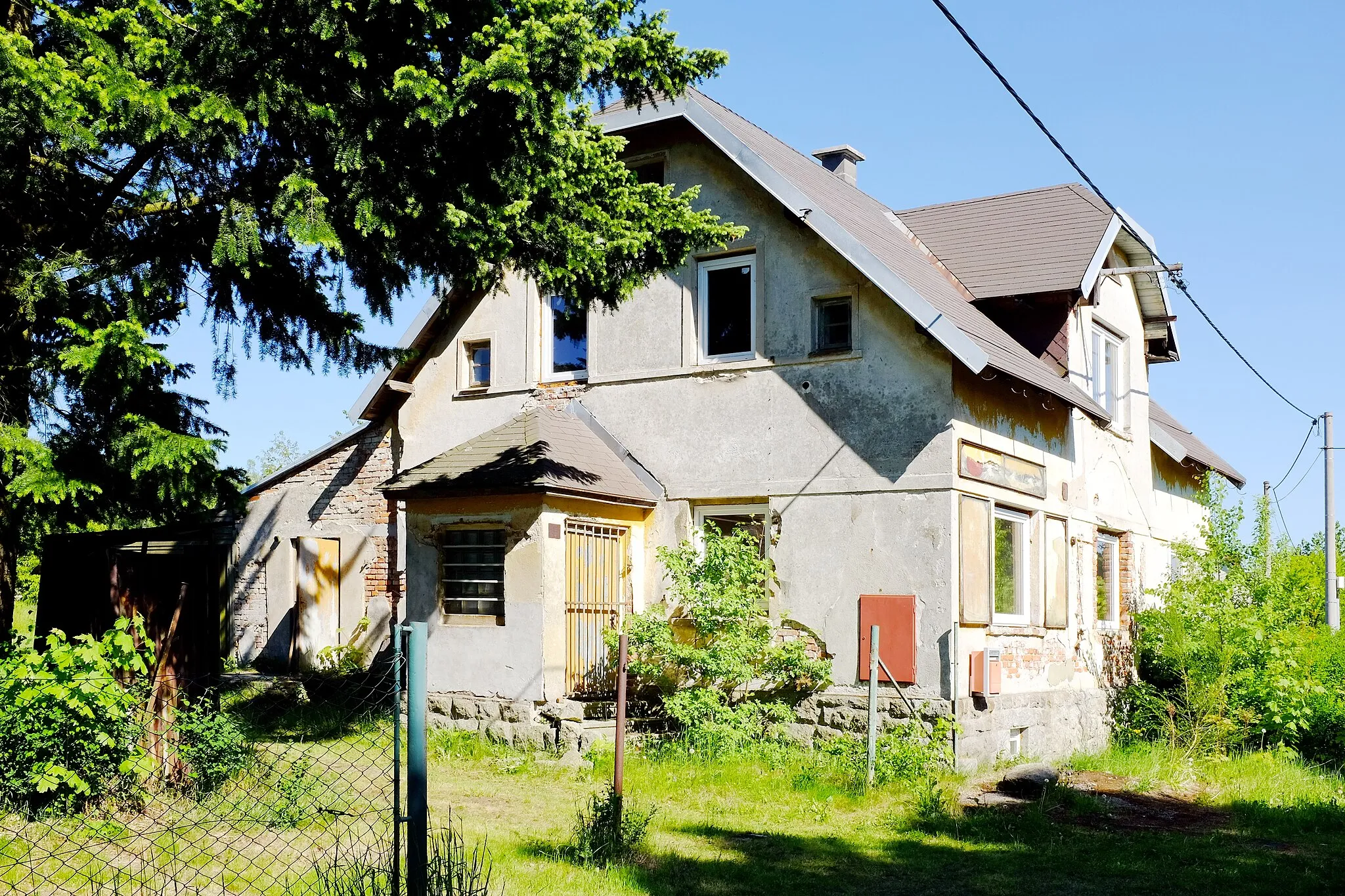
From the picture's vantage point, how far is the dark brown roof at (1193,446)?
66.6ft

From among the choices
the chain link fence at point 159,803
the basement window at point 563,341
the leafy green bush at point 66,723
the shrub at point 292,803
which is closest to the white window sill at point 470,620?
the basement window at point 563,341

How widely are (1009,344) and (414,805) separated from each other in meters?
10.6

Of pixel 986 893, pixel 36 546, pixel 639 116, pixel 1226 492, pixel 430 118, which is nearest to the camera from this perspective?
pixel 986 893

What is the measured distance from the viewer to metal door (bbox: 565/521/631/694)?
12945 millimetres

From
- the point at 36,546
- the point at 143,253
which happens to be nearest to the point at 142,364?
the point at 143,253

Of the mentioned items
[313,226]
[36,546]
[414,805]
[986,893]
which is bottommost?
[986,893]

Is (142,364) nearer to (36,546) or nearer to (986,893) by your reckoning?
(36,546)

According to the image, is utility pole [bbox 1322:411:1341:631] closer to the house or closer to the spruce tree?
the house

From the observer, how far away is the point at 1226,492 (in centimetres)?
1548

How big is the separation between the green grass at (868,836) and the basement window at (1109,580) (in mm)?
3835

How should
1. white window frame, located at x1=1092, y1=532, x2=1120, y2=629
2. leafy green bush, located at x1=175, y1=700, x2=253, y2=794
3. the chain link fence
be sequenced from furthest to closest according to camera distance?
1. white window frame, located at x1=1092, y1=532, x2=1120, y2=629
2. leafy green bush, located at x1=175, y1=700, x2=253, y2=794
3. the chain link fence

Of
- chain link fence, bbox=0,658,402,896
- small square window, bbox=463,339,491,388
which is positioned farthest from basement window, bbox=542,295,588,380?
chain link fence, bbox=0,658,402,896

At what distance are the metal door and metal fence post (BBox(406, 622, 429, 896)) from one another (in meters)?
7.48

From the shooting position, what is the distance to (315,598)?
636 inches
